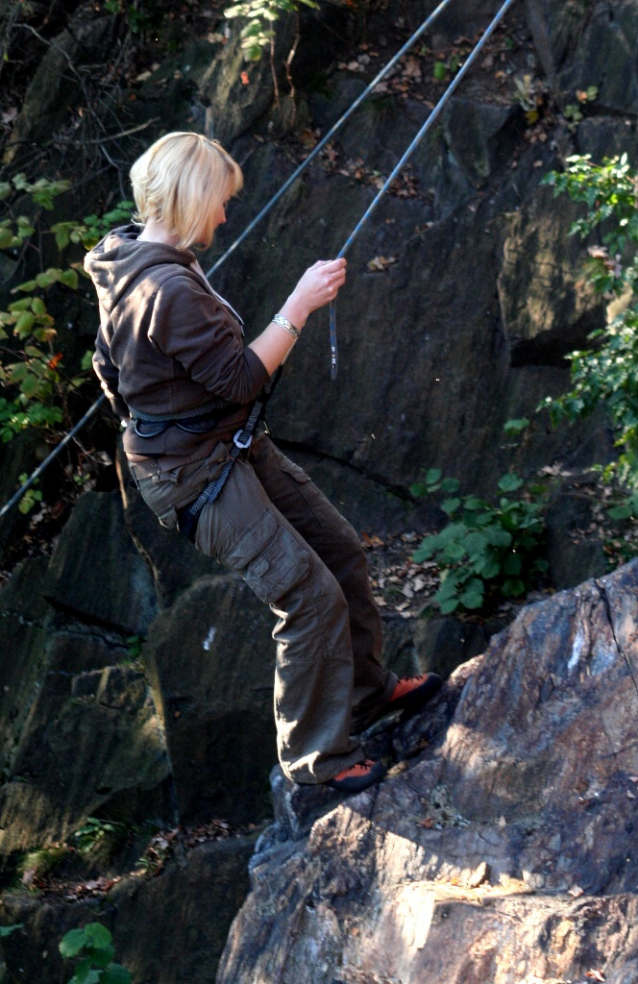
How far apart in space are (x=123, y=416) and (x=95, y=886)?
333cm

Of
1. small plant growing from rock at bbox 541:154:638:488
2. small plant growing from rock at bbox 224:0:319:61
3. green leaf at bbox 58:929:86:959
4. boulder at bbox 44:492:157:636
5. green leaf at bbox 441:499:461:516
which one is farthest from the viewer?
boulder at bbox 44:492:157:636

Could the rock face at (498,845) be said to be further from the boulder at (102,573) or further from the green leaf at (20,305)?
the green leaf at (20,305)

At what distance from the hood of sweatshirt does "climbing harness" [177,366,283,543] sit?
22.8 inches

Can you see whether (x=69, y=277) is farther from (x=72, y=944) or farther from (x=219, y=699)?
(x=72, y=944)

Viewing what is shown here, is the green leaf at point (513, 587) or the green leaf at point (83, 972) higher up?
the green leaf at point (513, 587)

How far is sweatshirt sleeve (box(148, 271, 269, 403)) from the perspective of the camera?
3.05 m

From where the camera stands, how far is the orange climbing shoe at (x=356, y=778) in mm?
3561

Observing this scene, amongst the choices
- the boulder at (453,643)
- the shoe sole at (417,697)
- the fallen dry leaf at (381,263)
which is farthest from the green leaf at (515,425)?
the shoe sole at (417,697)

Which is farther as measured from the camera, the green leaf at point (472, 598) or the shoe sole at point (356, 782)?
the green leaf at point (472, 598)

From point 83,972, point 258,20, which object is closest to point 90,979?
point 83,972

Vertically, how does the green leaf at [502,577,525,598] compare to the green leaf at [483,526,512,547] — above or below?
below

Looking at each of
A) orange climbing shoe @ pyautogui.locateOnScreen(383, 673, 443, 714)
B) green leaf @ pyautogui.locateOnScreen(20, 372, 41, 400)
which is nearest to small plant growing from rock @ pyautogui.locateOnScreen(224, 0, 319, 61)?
green leaf @ pyautogui.locateOnScreen(20, 372, 41, 400)

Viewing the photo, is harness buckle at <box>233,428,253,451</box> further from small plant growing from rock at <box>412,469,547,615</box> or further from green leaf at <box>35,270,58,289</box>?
green leaf at <box>35,270,58,289</box>

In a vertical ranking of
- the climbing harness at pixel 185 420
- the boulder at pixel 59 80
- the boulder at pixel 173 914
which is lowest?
the boulder at pixel 173 914
